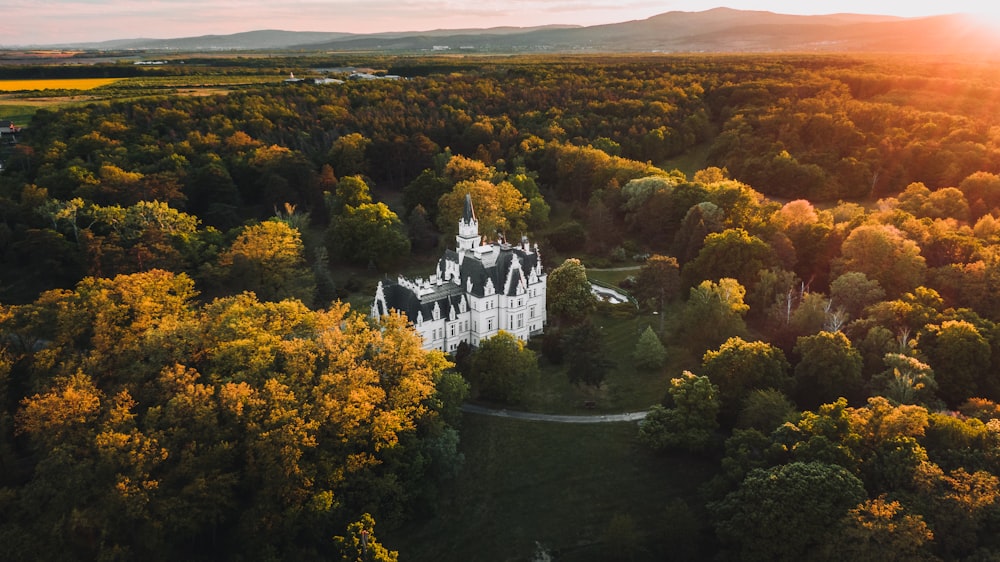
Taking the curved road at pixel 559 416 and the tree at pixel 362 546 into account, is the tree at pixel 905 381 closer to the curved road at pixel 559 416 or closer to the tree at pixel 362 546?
the curved road at pixel 559 416

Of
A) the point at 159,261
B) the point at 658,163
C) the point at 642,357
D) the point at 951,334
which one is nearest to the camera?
A: the point at 951,334

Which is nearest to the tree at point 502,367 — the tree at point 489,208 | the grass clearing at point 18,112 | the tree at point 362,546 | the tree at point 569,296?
the tree at point 569,296

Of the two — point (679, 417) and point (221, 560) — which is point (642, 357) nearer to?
point (679, 417)

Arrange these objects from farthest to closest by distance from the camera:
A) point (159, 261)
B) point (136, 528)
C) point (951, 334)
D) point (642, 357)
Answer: point (159, 261) < point (642, 357) < point (951, 334) < point (136, 528)

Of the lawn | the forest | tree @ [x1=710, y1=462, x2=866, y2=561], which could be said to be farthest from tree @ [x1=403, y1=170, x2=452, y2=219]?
tree @ [x1=710, y1=462, x2=866, y2=561]

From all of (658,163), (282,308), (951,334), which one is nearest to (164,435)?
(282,308)

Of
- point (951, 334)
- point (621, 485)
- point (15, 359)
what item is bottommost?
point (621, 485)

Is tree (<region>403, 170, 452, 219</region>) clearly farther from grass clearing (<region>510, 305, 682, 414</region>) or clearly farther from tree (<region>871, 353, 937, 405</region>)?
tree (<region>871, 353, 937, 405</region>)
